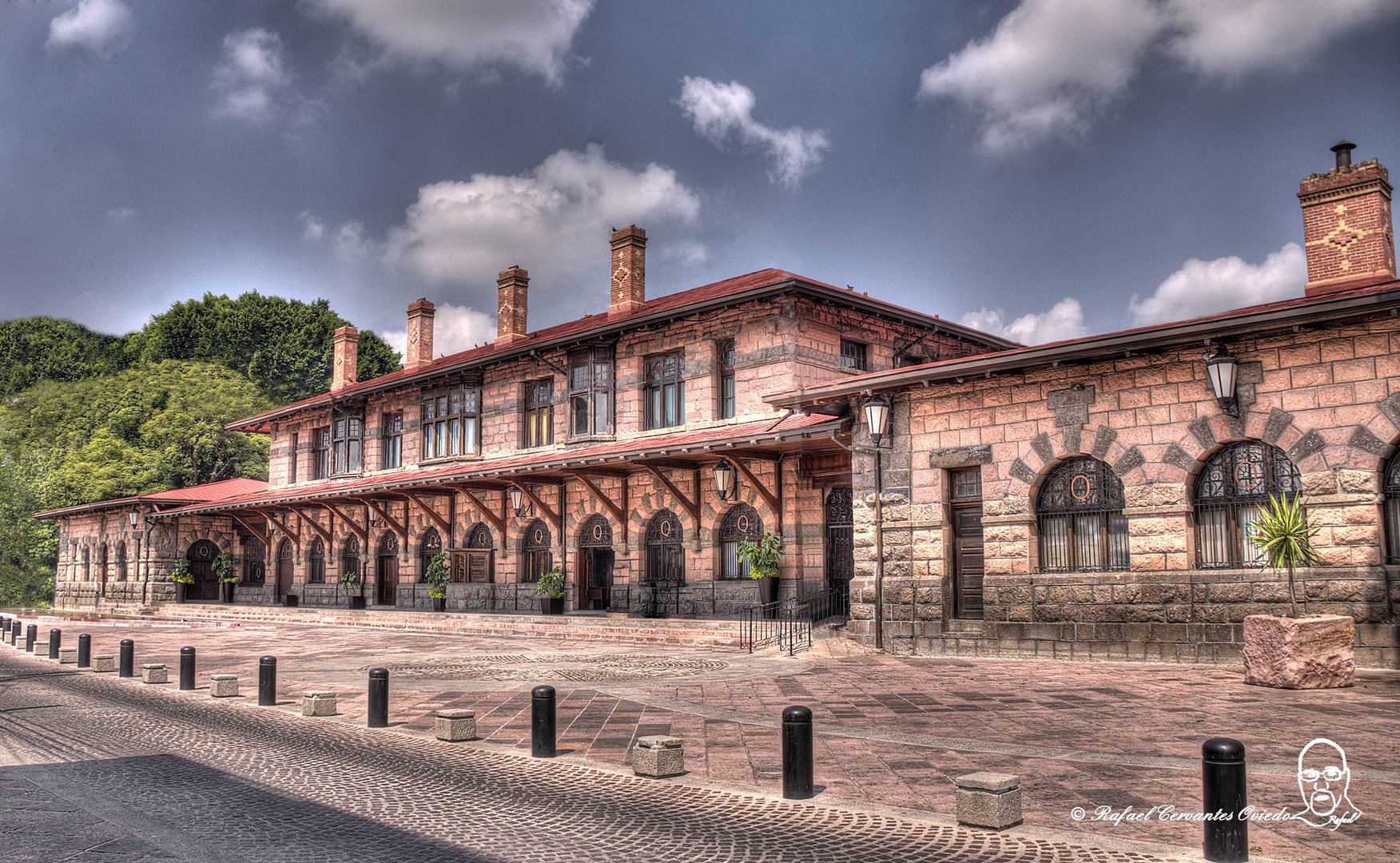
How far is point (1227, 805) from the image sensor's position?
17.4 ft

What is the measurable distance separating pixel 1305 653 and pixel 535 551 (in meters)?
20.0

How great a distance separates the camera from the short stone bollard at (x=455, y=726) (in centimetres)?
941

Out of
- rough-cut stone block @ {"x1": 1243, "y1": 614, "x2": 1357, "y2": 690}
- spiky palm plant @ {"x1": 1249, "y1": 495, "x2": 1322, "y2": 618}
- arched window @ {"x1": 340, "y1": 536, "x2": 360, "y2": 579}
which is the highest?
spiky palm plant @ {"x1": 1249, "y1": 495, "x2": 1322, "y2": 618}

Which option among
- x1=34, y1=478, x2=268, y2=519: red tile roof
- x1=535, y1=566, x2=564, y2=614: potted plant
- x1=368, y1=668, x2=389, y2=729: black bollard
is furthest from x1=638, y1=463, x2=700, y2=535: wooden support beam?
x1=34, y1=478, x2=268, y2=519: red tile roof

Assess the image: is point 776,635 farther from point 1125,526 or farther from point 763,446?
point 1125,526

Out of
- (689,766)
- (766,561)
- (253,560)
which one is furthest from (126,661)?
(253,560)

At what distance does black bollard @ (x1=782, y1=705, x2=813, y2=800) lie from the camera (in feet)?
22.7

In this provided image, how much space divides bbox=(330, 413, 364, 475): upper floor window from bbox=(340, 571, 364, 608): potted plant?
11.9 ft

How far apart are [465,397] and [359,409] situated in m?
6.28

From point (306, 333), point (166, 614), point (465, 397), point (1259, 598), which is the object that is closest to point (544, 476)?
point (465, 397)

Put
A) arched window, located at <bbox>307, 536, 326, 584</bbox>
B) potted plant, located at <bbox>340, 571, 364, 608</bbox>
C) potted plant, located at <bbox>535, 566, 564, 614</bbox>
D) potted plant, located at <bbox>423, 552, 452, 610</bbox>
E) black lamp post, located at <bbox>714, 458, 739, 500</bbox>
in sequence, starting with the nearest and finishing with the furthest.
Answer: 1. black lamp post, located at <bbox>714, 458, 739, 500</bbox>
2. potted plant, located at <bbox>535, 566, 564, 614</bbox>
3. potted plant, located at <bbox>423, 552, 452, 610</bbox>
4. potted plant, located at <bbox>340, 571, 364, 608</bbox>
5. arched window, located at <bbox>307, 536, 326, 584</bbox>

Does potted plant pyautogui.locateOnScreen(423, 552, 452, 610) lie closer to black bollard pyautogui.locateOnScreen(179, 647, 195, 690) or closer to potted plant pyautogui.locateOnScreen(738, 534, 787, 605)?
potted plant pyautogui.locateOnScreen(738, 534, 787, 605)

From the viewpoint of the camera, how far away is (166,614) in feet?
120

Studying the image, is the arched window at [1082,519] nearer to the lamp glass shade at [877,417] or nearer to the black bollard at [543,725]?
the lamp glass shade at [877,417]
